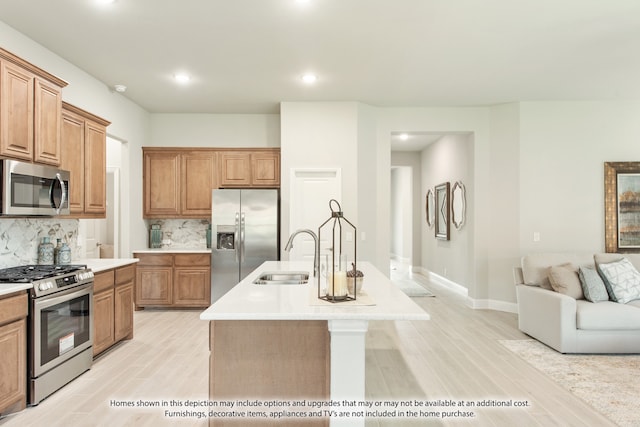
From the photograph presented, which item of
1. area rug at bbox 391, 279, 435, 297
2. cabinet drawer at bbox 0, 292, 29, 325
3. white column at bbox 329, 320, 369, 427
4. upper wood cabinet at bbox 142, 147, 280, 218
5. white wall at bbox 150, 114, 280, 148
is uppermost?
white wall at bbox 150, 114, 280, 148

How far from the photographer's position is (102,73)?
418 centimetres

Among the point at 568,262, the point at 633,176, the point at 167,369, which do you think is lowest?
the point at 167,369

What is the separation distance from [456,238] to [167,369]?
16.1ft

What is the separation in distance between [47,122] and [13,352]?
1716mm

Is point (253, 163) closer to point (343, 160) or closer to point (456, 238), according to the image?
point (343, 160)

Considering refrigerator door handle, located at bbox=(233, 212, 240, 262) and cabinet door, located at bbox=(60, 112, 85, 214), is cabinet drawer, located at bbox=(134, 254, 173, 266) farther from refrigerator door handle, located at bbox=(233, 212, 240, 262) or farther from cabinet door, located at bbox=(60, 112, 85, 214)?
cabinet door, located at bbox=(60, 112, 85, 214)

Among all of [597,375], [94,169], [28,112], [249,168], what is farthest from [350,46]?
[597,375]

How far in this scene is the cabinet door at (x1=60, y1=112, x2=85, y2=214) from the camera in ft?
11.1

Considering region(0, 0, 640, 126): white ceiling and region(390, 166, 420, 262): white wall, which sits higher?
region(0, 0, 640, 126): white ceiling

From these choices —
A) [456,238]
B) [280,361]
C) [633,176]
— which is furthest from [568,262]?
[280,361]

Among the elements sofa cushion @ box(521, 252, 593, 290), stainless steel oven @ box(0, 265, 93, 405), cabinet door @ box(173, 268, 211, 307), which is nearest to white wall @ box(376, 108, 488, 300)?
sofa cushion @ box(521, 252, 593, 290)

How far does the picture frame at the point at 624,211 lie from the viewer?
16.3ft

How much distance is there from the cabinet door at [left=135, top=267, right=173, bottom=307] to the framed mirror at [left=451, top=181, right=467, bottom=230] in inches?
175

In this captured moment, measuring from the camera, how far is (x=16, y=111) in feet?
8.83
